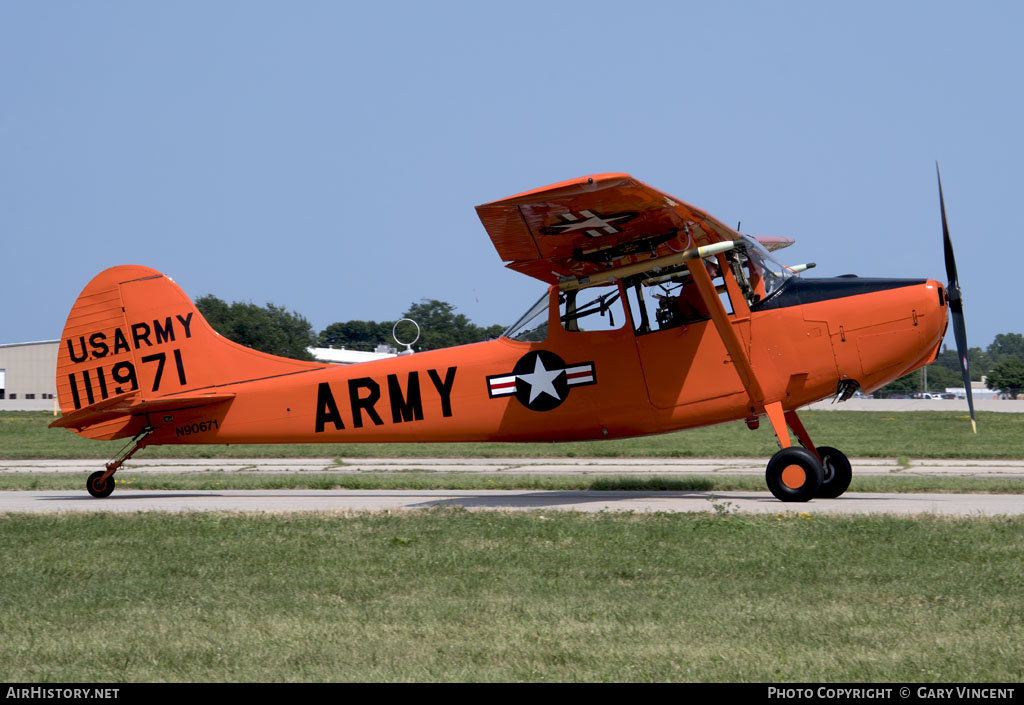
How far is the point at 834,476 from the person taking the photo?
13055 mm

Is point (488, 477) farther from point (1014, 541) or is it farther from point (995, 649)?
point (995, 649)

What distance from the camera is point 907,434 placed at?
31453 mm

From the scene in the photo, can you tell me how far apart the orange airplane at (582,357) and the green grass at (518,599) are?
2408 millimetres

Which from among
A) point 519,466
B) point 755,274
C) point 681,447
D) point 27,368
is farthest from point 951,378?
point 755,274

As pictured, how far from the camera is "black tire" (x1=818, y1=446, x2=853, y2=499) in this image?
1302 centimetres

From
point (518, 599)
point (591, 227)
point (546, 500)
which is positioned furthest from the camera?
point (546, 500)

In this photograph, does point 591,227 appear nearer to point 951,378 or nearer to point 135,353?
point 135,353

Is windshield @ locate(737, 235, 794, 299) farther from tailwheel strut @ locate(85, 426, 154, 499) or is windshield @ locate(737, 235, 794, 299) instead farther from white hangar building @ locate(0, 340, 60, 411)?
white hangar building @ locate(0, 340, 60, 411)

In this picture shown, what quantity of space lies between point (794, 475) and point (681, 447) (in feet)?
50.1

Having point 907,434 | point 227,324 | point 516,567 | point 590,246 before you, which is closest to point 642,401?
point 590,246

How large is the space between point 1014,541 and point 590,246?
18.8 feet

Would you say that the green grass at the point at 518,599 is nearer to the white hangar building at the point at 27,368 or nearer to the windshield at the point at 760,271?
the windshield at the point at 760,271

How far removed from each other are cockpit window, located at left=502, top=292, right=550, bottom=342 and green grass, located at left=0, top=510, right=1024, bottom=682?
3.05m

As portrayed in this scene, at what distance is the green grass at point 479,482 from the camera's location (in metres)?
14.8
